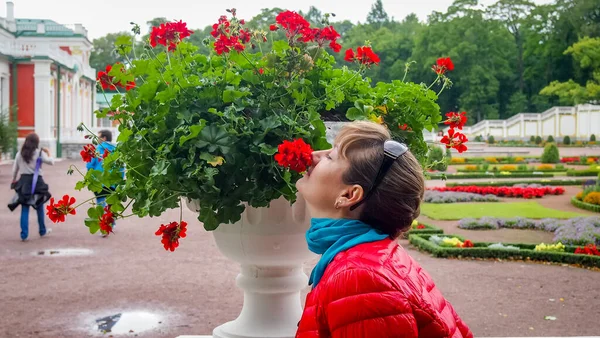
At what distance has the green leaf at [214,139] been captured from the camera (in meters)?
1.99

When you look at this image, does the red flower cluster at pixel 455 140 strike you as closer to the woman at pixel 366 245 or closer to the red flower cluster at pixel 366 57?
the red flower cluster at pixel 366 57

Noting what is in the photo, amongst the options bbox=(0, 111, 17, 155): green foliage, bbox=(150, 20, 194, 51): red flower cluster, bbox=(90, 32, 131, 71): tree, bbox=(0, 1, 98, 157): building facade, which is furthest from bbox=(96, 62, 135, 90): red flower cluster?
bbox=(90, 32, 131, 71): tree

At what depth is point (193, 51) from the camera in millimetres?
2408

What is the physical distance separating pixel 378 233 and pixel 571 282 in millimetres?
5380

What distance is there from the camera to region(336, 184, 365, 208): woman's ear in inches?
60.1

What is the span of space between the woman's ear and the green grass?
30.3 feet

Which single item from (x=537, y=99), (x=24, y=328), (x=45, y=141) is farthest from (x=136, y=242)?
(x=537, y=99)

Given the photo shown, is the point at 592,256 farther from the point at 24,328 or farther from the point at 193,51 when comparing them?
the point at 193,51

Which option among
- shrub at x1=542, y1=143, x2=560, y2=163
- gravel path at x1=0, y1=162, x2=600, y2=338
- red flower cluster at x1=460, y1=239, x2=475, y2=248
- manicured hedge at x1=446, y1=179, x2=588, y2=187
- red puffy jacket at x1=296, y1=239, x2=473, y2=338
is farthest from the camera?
shrub at x1=542, y1=143, x2=560, y2=163

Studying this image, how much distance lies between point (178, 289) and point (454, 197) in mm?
8204

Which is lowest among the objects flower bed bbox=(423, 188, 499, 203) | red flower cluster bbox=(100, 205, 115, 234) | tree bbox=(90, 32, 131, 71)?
flower bed bbox=(423, 188, 499, 203)

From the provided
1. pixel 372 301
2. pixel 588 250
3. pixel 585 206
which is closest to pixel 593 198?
pixel 585 206

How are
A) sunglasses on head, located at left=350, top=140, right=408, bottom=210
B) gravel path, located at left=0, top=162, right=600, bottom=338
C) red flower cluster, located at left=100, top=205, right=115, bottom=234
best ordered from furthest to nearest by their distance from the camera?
gravel path, located at left=0, top=162, right=600, bottom=338 < red flower cluster, located at left=100, top=205, right=115, bottom=234 < sunglasses on head, located at left=350, top=140, right=408, bottom=210

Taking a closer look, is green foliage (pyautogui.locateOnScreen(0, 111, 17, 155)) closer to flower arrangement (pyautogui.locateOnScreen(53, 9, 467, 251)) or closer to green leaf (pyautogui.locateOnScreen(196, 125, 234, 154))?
flower arrangement (pyautogui.locateOnScreen(53, 9, 467, 251))
